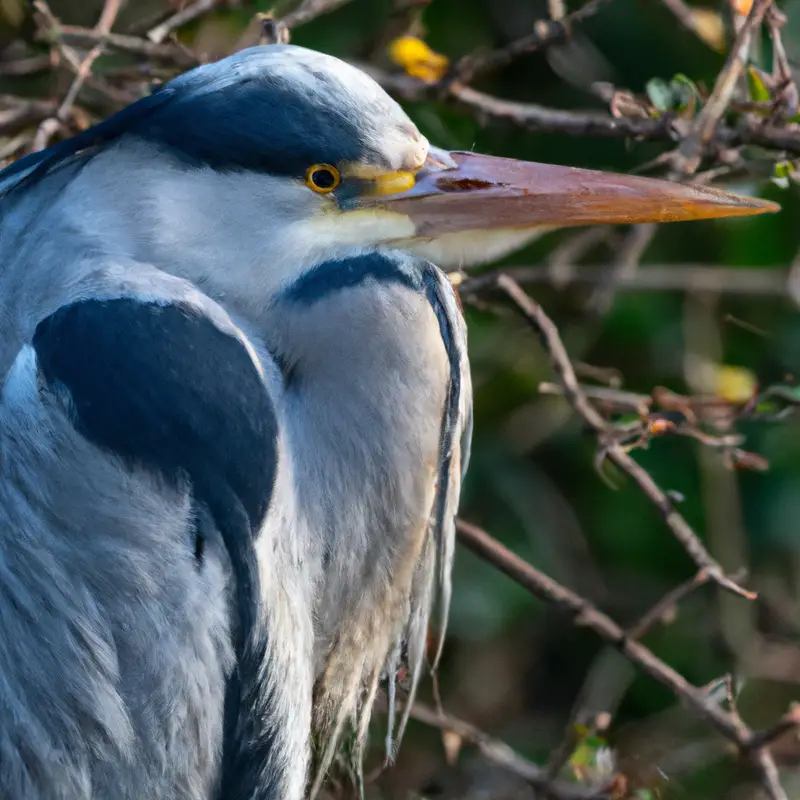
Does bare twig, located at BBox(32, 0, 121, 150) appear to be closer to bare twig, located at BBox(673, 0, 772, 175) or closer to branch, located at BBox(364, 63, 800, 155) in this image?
branch, located at BBox(364, 63, 800, 155)

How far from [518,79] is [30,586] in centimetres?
190

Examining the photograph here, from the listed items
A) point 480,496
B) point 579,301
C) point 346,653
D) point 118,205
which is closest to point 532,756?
point 480,496

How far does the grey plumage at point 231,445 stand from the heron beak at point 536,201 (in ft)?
0.14

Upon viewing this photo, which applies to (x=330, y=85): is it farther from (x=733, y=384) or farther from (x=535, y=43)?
(x=733, y=384)

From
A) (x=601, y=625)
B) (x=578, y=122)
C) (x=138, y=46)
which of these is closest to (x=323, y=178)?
(x=578, y=122)

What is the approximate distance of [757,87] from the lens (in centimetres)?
170

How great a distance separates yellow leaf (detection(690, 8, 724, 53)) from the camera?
229cm

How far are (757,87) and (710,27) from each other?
689mm

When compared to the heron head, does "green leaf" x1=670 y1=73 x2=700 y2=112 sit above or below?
below

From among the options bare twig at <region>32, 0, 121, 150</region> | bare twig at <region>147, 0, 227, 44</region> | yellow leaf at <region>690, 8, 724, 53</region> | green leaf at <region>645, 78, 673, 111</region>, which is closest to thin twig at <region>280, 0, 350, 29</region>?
bare twig at <region>147, 0, 227, 44</region>

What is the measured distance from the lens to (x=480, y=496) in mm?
2646

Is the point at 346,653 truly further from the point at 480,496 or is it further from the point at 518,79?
the point at 518,79

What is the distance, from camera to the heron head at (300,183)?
4.46 feet

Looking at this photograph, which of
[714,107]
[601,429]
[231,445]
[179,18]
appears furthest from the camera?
[179,18]
